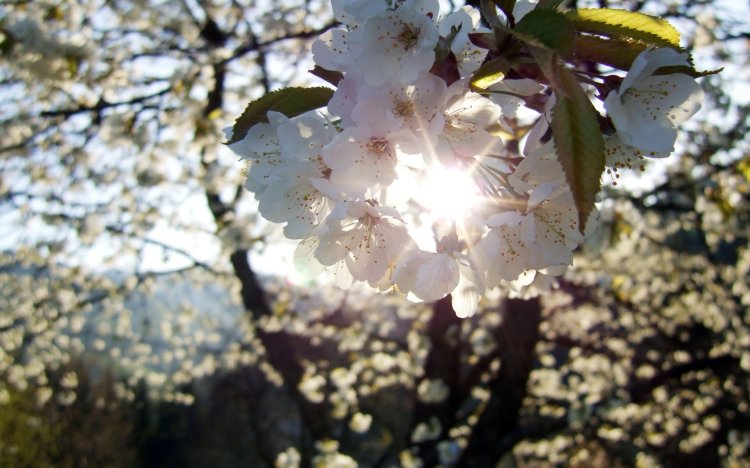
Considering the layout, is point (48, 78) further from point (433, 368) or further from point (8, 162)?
point (433, 368)

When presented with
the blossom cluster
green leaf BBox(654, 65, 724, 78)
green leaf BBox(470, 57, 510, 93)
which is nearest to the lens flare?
the blossom cluster

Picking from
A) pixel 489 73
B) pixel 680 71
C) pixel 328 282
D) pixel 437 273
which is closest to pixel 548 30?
pixel 489 73

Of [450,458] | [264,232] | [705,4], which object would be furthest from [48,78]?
[705,4]

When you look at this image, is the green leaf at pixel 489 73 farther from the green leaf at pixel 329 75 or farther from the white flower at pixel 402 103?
the green leaf at pixel 329 75

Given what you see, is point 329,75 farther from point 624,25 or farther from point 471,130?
point 624,25

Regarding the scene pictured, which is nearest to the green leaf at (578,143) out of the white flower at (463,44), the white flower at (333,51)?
the white flower at (463,44)
